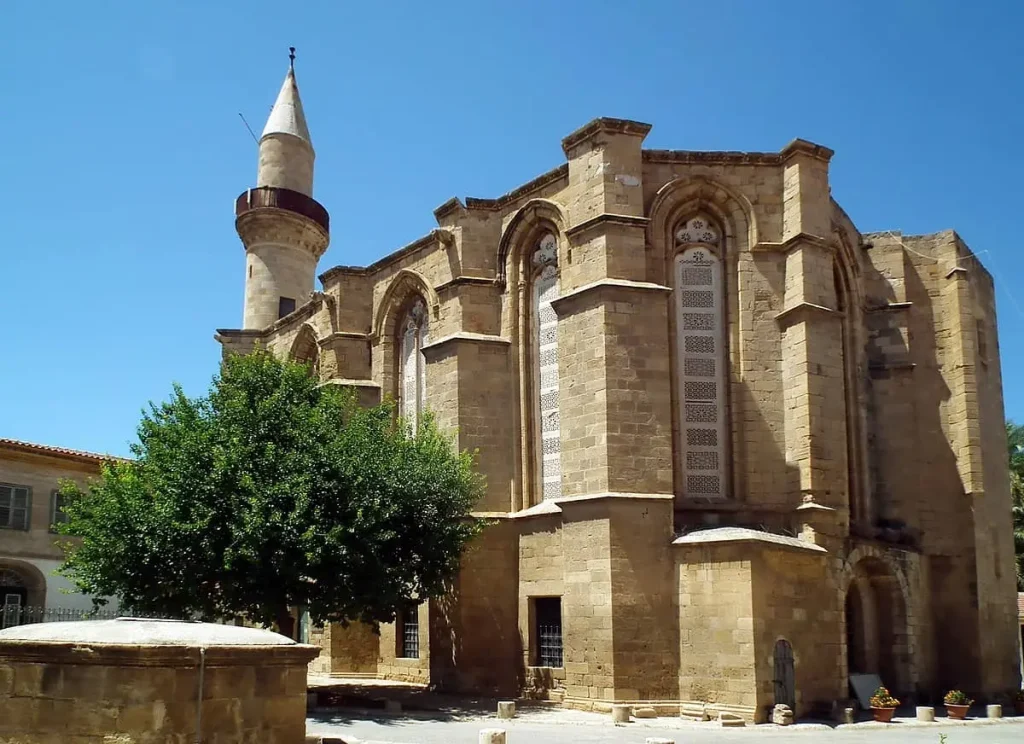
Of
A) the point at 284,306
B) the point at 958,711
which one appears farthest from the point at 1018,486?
the point at 284,306

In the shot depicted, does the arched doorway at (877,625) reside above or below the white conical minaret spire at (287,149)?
below

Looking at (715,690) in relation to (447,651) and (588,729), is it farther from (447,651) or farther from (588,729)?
(447,651)

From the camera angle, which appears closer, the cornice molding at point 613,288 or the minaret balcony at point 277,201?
the cornice molding at point 613,288

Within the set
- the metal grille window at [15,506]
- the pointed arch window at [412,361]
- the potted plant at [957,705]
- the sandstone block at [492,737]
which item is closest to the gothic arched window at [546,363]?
the pointed arch window at [412,361]

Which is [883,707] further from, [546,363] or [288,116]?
[288,116]

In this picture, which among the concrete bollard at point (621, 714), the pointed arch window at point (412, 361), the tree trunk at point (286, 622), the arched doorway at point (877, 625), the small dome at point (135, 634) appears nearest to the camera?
the small dome at point (135, 634)

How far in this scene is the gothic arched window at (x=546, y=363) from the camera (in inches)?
771

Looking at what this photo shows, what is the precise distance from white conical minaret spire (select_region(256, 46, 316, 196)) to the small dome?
2594 cm

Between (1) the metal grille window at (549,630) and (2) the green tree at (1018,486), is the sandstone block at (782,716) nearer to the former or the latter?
(1) the metal grille window at (549,630)

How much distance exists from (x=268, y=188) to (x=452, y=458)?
667 inches

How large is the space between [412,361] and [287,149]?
12.9 metres

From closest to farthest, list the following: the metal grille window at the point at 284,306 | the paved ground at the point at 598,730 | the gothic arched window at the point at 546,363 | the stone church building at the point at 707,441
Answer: the paved ground at the point at 598,730 < the stone church building at the point at 707,441 < the gothic arched window at the point at 546,363 < the metal grille window at the point at 284,306

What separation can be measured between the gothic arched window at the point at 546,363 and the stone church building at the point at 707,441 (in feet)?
0.17

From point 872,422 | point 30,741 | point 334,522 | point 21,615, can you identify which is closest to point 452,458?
point 334,522
